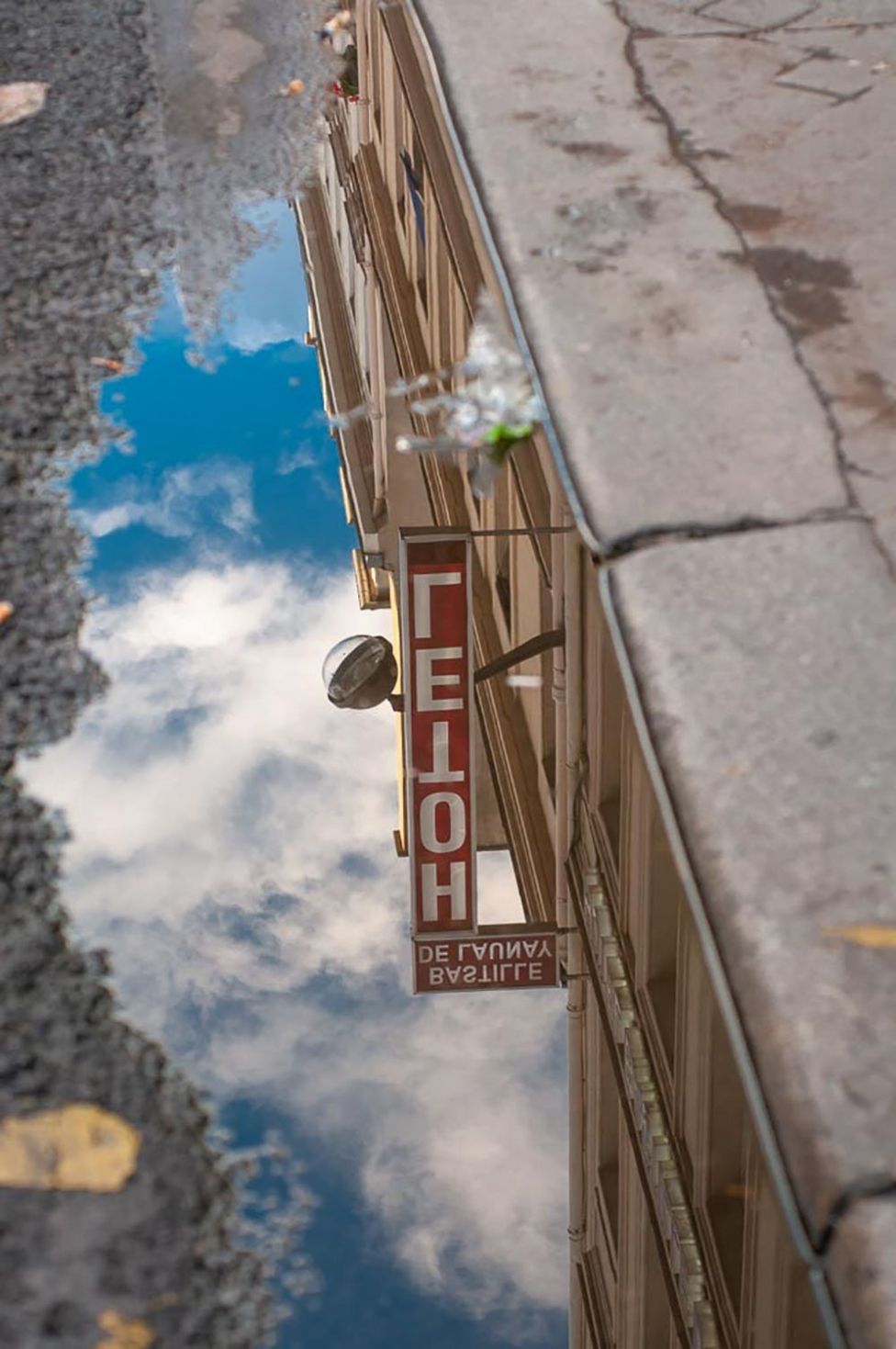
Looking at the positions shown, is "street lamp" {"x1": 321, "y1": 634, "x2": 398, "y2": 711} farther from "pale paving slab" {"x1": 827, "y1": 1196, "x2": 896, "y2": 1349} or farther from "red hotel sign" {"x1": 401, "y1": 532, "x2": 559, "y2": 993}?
"pale paving slab" {"x1": 827, "y1": 1196, "x2": 896, "y2": 1349}

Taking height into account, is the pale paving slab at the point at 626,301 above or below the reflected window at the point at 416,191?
below

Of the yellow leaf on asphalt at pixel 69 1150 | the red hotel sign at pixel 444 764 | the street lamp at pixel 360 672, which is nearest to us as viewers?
the yellow leaf on asphalt at pixel 69 1150

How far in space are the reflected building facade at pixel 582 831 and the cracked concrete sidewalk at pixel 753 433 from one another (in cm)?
23

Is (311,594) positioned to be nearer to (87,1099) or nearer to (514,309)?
(514,309)

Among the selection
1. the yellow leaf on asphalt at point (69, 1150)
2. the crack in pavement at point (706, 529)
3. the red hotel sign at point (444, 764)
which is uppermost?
the crack in pavement at point (706, 529)

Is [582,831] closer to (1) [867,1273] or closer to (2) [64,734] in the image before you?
(2) [64,734]

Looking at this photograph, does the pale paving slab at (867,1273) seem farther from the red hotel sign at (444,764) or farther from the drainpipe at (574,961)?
the red hotel sign at (444,764)

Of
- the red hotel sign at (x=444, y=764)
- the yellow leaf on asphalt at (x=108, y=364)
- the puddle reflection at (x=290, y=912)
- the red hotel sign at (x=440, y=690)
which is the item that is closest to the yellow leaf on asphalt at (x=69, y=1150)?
the puddle reflection at (x=290, y=912)

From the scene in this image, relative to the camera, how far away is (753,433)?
5145mm

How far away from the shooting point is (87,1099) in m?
3.51

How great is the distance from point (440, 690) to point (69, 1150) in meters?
2.28

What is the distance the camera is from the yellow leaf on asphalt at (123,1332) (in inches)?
120

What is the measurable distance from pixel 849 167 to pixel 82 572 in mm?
3155

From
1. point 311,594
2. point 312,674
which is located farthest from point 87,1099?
point 311,594
